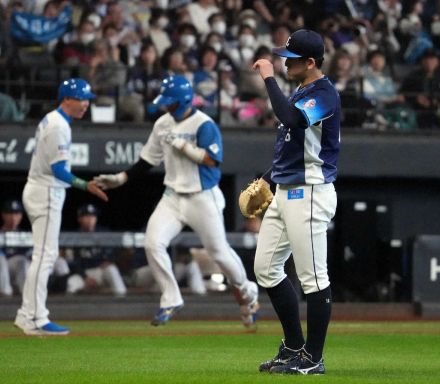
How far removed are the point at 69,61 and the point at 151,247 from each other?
643cm

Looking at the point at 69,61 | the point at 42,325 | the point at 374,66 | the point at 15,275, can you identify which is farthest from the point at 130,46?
the point at 42,325

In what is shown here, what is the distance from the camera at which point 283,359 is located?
811 cm

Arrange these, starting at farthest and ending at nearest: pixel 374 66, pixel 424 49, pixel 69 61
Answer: pixel 424 49 < pixel 374 66 < pixel 69 61

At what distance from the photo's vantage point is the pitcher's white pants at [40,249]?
11.7 meters

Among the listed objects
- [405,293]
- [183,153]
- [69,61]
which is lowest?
[405,293]

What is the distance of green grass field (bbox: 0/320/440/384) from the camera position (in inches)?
302

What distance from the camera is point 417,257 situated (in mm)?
16875

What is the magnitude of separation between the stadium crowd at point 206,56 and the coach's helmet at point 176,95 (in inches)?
203

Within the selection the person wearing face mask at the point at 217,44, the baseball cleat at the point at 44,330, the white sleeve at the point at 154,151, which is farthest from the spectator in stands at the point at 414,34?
the baseball cleat at the point at 44,330

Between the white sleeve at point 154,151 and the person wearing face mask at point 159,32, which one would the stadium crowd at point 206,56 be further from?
the white sleeve at point 154,151

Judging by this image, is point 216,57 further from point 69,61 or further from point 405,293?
point 405,293

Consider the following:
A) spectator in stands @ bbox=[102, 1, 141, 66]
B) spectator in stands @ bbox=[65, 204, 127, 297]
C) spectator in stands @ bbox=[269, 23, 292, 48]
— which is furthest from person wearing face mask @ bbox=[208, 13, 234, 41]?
spectator in stands @ bbox=[65, 204, 127, 297]

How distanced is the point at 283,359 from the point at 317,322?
34cm

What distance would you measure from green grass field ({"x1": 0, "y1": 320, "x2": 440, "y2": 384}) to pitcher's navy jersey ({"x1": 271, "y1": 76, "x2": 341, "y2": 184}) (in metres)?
1.21
